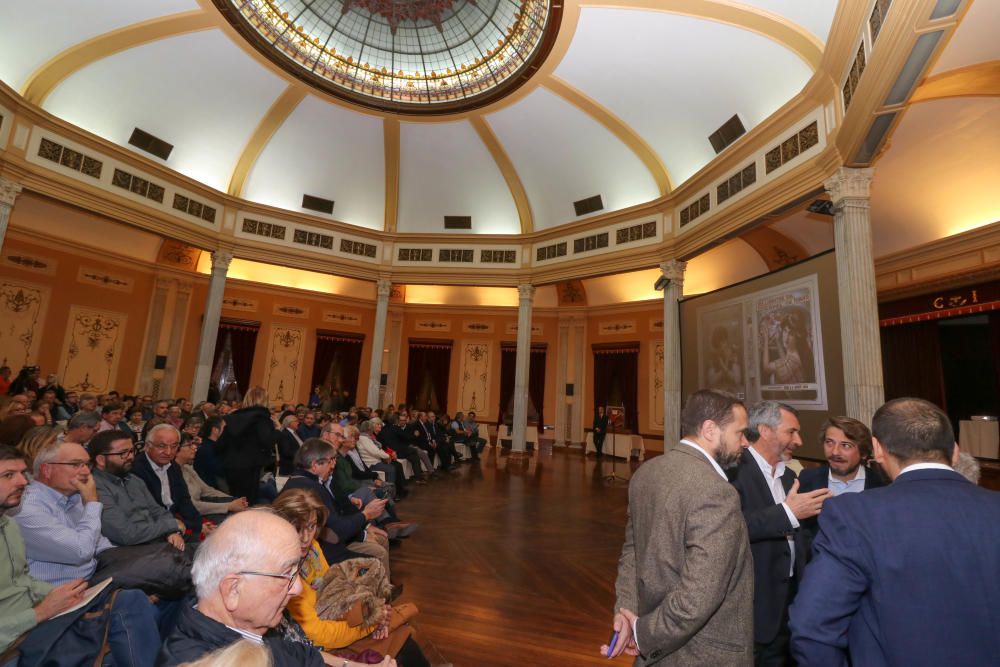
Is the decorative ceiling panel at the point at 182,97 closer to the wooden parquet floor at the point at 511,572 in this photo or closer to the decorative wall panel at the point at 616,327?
the wooden parquet floor at the point at 511,572

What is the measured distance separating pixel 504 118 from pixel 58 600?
35.5 feet

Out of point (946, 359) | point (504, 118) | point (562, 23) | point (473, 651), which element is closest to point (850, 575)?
point (473, 651)

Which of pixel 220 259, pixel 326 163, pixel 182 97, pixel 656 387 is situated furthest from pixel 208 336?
pixel 656 387

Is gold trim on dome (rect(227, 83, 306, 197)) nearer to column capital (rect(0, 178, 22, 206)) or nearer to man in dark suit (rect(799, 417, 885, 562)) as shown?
column capital (rect(0, 178, 22, 206))

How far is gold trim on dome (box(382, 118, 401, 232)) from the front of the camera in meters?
11.5

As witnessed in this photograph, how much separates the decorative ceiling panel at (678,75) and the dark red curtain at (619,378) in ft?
18.8

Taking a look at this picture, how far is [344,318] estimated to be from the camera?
14977 millimetres

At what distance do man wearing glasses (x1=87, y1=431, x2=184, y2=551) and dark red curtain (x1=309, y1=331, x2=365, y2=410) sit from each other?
1184cm

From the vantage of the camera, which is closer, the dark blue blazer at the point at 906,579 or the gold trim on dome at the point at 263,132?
the dark blue blazer at the point at 906,579

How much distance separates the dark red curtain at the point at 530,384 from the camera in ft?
48.9

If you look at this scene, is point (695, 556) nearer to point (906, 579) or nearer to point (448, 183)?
point (906, 579)

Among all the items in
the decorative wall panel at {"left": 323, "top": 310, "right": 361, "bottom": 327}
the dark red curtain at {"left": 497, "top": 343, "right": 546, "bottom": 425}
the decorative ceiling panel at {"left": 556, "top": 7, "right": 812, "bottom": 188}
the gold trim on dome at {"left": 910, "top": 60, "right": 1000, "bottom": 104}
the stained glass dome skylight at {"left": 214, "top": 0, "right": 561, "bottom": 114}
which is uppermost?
the stained glass dome skylight at {"left": 214, "top": 0, "right": 561, "bottom": 114}

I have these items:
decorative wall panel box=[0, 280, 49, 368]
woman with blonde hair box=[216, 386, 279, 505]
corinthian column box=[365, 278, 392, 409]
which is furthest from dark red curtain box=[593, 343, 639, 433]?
decorative wall panel box=[0, 280, 49, 368]

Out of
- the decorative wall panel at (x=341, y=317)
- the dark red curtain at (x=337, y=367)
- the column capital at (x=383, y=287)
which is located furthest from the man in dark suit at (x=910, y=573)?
the decorative wall panel at (x=341, y=317)
